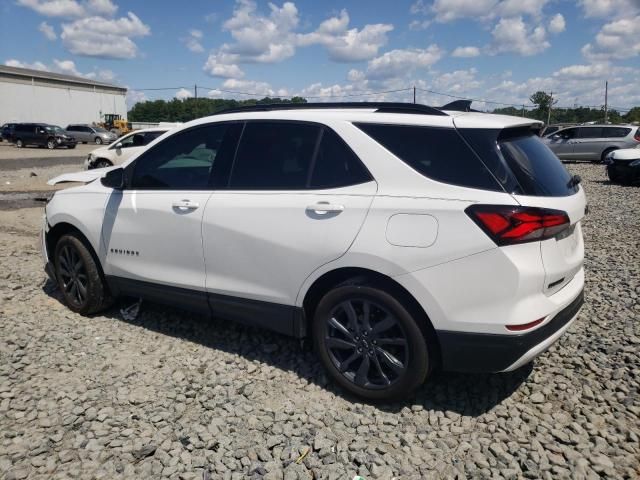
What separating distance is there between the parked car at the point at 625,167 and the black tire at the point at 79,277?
14.3 m

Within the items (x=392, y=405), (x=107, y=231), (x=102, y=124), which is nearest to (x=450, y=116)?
(x=392, y=405)

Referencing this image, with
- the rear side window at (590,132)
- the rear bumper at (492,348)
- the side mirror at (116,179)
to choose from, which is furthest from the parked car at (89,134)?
the rear bumper at (492,348)

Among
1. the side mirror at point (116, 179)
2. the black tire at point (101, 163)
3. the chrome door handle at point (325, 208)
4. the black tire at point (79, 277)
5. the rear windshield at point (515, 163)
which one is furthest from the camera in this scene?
the black tire at point (101, 163)

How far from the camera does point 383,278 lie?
292 cm

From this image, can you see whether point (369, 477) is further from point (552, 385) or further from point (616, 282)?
point (616, 282)

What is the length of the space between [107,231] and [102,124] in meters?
60.4

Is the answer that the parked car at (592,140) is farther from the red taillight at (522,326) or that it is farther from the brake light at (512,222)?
the red taillight at (522,326)

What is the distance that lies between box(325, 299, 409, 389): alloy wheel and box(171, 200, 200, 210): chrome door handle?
4.31ft

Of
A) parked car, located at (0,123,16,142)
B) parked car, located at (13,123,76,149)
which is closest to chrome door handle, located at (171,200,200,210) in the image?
parked car, located at (13,123,76,149)

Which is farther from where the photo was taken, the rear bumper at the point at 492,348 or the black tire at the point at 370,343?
the black tire at the point at 370,343

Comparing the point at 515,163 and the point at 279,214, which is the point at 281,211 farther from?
the point at 515,163

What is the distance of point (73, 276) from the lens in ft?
14.9

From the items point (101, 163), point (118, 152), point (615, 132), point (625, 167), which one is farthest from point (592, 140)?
point (101, 163)

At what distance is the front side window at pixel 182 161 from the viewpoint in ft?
12.3
